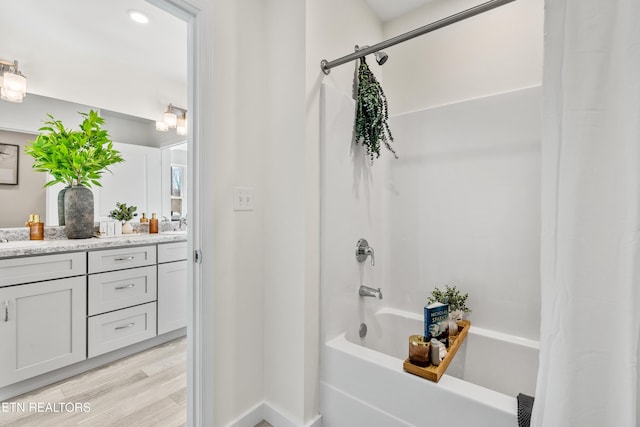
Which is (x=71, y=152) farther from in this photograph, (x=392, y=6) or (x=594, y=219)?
(x=594, y=219)

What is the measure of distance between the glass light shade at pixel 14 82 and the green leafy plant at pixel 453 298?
325 centimetres

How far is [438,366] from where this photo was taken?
121 cm

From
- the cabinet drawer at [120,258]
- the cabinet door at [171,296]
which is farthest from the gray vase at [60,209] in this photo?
the cabinet door at [171,296]

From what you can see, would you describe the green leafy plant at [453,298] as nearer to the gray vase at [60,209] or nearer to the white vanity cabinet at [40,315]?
the white vanity cabinet at [40,315]

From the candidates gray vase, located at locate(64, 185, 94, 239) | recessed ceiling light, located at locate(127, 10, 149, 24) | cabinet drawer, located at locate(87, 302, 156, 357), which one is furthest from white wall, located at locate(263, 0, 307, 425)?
gray vase, located at locate(64, 185, 94, 239)

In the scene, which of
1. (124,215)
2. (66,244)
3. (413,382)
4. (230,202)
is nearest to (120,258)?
(66,244)

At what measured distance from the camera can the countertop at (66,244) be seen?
70.6 inches

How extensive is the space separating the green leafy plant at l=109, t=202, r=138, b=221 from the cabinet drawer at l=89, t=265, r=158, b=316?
0.67 meters

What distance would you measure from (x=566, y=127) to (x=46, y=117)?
11.3ft

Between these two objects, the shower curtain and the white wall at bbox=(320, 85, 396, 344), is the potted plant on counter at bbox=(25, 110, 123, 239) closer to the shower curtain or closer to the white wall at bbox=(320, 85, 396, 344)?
the white wall at bbox=(320, 85, 396, 344)

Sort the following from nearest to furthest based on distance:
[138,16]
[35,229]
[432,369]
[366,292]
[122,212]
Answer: [432,369] → [366,292] → [138,16] → [35,229] → [122,212]

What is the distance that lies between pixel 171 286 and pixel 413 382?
7.35ft

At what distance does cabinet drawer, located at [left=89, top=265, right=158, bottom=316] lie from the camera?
7.06 ft

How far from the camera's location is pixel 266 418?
63.0 inches
